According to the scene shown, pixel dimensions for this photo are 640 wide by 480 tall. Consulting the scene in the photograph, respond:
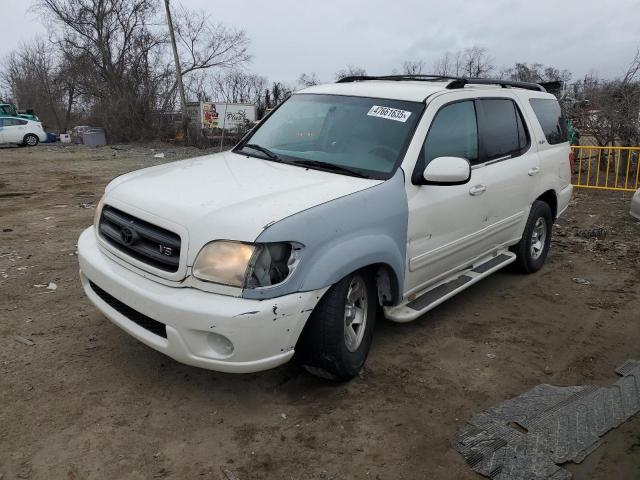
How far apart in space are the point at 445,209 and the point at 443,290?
0.68 meters

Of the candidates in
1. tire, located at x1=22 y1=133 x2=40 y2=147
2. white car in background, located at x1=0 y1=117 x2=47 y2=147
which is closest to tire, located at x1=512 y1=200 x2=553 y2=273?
white car in background, located at x1=0 y1=117 x2=47 y2=147

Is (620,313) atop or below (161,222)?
below

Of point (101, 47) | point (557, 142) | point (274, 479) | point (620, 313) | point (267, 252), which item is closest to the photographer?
point (274, 479)

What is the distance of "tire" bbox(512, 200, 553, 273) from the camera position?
204 inches

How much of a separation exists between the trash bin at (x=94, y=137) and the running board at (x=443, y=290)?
27412 mm

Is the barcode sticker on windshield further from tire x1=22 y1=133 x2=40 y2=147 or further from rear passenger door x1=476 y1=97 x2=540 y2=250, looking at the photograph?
tire x1=22 y1=133 x2=40 y2=147

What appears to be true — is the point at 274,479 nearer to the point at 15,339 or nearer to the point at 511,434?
the point at 511,434

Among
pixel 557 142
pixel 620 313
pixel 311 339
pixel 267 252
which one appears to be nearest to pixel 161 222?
pixel 267 252

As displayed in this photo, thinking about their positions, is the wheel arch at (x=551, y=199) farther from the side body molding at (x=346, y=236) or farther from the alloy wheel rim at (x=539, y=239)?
the side body molding at (x=346, y=236)

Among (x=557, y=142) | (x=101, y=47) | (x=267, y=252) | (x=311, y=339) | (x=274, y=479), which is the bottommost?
(x=274, y=479)

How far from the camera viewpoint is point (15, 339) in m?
3.88

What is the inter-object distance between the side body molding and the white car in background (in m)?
27.1

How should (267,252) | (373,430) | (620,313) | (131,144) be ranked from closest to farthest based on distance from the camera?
(267,252)
(373,430)
(620,313)
(131,144)

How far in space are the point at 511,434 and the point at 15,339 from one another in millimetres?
3425
